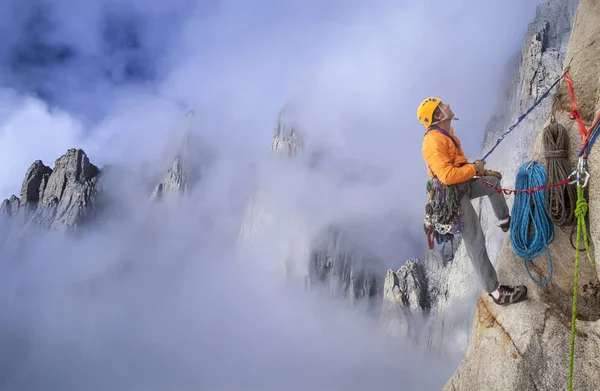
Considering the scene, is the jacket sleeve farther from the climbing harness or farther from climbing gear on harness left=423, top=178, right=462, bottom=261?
climbing gear on harness left=423, top=178, right=462, bottom=261

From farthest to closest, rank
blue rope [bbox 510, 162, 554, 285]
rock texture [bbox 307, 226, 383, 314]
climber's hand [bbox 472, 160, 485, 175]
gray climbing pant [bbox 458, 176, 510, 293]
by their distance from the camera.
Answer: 1. rock texture [bbox 307, 226, 383, 314]
2. gray climbing pant [bbox 458, 176, 510, 293]
3. climber's hand [bbox 472, 160, 485, 175]
4. blue rope [bbox 510, 162, 554, 285]

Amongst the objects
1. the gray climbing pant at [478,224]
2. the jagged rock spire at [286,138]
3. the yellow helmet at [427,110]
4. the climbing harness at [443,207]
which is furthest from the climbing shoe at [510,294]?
the jagged rock spire at [286,138]

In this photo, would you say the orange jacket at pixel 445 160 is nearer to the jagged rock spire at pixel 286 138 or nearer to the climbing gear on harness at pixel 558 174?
the climbing gear on harness at pixel 558 174

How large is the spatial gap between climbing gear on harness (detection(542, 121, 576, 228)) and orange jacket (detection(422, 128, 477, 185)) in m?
0.98

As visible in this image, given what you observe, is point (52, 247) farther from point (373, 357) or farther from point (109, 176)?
point (373, 357)

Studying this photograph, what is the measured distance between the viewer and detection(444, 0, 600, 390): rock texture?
482cm

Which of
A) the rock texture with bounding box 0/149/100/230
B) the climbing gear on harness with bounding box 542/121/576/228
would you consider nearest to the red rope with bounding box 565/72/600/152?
the climbing gear on harness with bounding box 542/121/576/228

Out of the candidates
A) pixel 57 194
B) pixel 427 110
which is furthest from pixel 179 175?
pixel 427 110

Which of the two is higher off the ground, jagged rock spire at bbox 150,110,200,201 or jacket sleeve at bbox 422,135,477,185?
jagged rock spire at bbox 150,110,200,201

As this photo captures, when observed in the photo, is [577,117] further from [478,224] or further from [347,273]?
[347,273]

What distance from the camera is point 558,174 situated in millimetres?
5160

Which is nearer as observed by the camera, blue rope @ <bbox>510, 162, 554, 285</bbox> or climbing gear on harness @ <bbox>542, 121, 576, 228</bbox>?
climbing gear on harness @ <bbox>542, 121, 576, 228</bbox>

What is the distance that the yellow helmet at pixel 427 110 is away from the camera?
627cm

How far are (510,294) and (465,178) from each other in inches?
73.5
